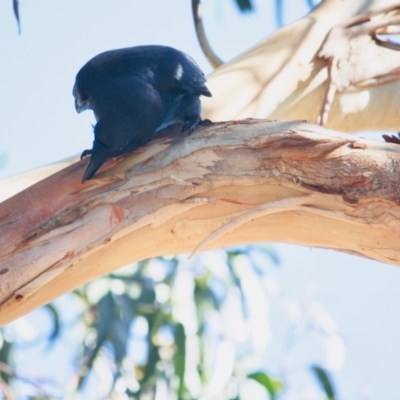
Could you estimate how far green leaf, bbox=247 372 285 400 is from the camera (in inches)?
141

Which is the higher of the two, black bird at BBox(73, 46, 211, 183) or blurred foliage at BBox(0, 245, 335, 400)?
black bird at BBox(73, 46, 211, 183)

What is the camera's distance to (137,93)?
81.7 inches

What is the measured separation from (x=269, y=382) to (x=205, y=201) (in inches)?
80.6

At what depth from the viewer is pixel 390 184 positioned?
66.2 inches

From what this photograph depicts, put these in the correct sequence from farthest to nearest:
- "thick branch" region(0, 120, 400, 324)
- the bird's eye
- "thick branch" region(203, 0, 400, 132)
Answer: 1. "thick branch" region(203, 0, 400, 132)
2. the bird's eye
3. "thick branch" region(0, 120, 400, 324)

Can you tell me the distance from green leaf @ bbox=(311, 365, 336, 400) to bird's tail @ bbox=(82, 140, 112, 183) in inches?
71.4

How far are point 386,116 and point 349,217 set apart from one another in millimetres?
1139

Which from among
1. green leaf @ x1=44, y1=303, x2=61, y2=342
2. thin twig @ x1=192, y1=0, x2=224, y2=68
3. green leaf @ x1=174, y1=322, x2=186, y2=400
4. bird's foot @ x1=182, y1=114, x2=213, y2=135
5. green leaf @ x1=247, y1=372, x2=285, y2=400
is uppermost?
bird's foot @ x1=182, y1=114, x2=213, y2=135

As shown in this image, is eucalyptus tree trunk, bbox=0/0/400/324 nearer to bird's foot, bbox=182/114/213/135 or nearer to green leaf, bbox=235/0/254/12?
bird's foot, bbox=182/114/213/135

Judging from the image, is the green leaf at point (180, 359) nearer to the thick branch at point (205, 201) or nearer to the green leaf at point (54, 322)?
the green leaf at point (54, 322)

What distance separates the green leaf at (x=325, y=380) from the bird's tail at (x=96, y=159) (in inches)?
71.4

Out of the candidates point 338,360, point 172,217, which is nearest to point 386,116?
point 172,217

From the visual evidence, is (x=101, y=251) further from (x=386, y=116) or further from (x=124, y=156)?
(x=386, y=116)

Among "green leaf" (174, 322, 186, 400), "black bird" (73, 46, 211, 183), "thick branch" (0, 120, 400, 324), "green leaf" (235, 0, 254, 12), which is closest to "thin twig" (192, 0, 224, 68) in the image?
"green leaf" (235, 0, 254, 12)
